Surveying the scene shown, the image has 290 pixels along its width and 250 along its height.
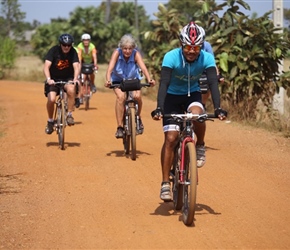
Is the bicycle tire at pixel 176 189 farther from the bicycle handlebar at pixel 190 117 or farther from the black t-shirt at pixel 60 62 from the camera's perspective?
the black t-shirt at pixel 60 62

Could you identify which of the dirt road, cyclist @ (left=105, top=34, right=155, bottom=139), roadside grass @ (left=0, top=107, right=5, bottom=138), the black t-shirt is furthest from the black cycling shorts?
roadside grass @ (left=0, top=107, right=5, bottom=138)

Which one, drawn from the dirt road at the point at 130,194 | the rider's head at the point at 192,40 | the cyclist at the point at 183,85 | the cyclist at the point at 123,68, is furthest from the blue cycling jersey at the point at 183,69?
the cyclist at the point at 123,68

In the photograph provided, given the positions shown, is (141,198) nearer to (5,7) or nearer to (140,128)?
(140,128)

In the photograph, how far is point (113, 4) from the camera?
89.3 metres

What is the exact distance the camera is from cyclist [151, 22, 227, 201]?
24.1ft

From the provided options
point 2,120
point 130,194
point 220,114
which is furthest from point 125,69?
point 2,120

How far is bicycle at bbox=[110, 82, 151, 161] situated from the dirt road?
0.22 meters

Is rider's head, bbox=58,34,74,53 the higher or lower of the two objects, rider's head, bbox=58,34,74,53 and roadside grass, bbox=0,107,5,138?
the higher

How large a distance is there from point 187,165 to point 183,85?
0.98 metres

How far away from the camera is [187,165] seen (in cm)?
719

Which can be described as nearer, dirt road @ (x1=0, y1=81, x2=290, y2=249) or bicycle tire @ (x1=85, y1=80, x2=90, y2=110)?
dirt road @ (x1=0, y1=81, x2=290, y2=249)

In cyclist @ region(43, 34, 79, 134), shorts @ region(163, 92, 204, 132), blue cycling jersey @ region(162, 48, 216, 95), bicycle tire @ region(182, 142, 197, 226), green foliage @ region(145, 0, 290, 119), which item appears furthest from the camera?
green foliage @ region(145, 0, 290, 119)

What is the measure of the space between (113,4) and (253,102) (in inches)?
2946

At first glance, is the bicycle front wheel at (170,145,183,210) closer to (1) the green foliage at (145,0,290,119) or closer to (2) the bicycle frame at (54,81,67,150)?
(2) the bicycle frame at (54,81,67,150)
